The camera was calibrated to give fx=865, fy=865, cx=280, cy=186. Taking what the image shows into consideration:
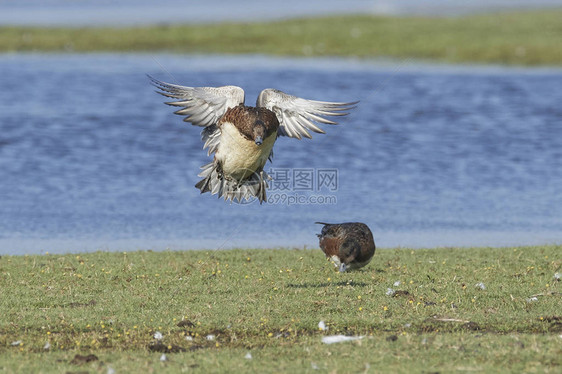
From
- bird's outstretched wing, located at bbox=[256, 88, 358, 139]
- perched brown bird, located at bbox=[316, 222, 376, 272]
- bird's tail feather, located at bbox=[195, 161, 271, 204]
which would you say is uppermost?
bird's outstretched wing, located at bbox=[256, 88, 358, 139]

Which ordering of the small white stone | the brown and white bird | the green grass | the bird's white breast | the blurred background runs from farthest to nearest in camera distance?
the blurred background → the bird's white breast → the brown and white bird → the small white stone → the green grass

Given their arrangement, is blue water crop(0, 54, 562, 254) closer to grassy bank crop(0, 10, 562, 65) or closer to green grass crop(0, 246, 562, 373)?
grassy bank crop(0, 10, 562, 65)

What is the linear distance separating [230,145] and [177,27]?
127 feet

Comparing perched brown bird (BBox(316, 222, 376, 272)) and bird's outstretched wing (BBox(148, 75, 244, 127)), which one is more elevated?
bird's outstretched wing (BBox(148, 75, 244, 127))

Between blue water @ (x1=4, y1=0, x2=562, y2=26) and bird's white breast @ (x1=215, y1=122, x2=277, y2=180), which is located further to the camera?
blue water @ (x1=4, y1=0, x2=562, y2=26)

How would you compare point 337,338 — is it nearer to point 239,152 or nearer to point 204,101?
point 239,152

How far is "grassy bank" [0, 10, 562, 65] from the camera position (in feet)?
140

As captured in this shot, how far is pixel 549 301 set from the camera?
11203 mm

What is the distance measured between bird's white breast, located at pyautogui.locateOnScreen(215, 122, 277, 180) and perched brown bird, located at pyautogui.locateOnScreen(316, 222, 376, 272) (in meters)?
1.66

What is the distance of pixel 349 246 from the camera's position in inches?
496

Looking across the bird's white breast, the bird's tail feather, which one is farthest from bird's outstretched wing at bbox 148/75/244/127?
the bird's tail feather

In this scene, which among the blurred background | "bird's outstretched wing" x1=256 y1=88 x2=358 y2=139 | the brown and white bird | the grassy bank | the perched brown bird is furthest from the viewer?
the grassy bank

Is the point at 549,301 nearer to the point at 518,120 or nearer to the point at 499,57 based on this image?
the point at 518,120

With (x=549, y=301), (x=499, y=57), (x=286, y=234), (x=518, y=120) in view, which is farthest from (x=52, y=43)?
(x=549, y=301)
